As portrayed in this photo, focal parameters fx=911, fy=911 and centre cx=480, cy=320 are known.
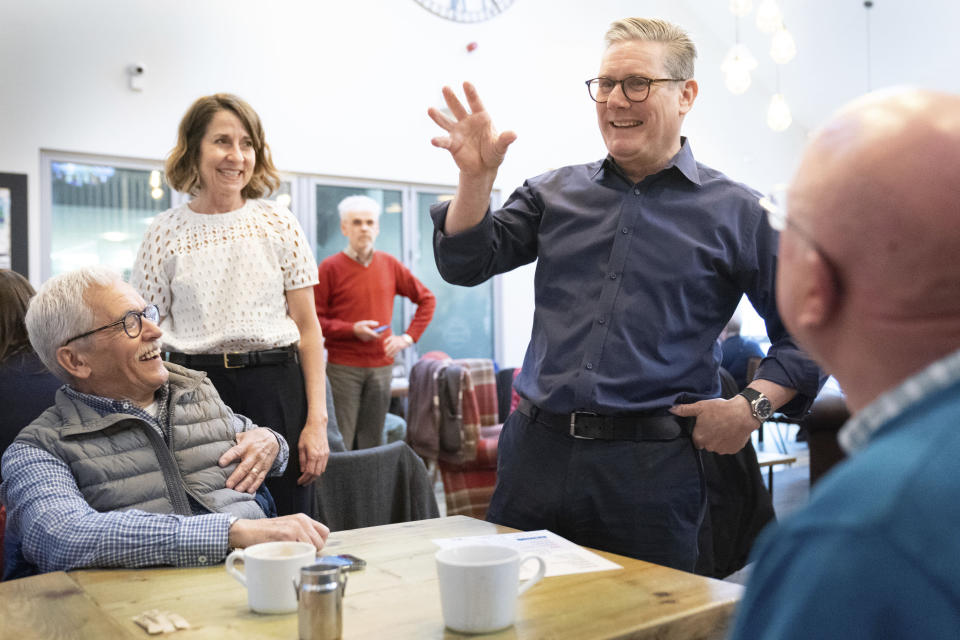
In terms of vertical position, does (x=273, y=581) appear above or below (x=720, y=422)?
below

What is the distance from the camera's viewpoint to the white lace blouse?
2.41 m

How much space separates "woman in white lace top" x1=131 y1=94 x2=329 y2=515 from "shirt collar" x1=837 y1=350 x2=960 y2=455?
6.29 ft

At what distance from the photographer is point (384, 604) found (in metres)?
1.30

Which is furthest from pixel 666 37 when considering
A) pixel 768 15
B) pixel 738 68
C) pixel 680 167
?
pixel 738 68

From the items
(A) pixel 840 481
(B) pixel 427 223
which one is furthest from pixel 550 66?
(A) pixel 840 481

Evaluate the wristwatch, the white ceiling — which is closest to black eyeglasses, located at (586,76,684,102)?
the wristwatch

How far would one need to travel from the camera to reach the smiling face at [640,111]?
77.2 inches

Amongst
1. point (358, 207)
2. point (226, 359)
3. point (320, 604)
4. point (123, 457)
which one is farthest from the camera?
point (358, 207)

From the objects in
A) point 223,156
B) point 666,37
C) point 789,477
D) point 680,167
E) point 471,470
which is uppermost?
point 666,37

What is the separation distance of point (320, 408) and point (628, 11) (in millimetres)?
7620

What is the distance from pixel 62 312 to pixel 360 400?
353 cm

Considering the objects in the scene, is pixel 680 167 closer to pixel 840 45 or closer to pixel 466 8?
pixel 466 8

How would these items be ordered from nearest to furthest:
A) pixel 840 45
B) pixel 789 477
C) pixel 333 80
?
pixel 789 477, pixel 333 80, pixel 840 45

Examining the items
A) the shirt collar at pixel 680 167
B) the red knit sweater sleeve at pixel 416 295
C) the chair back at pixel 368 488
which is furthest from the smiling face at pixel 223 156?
the red knit sweater sleeve at pixel 416 295
